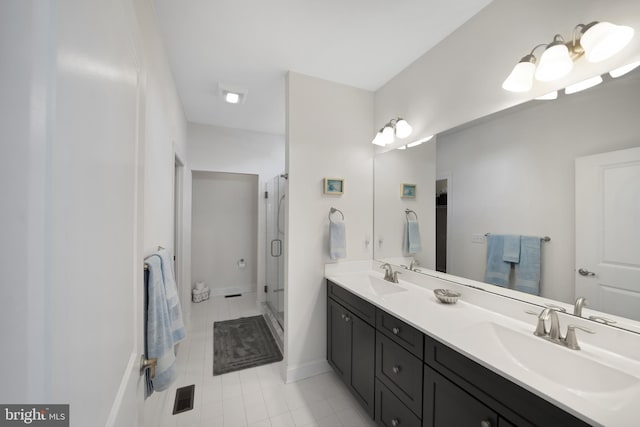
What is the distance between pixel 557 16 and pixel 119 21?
5.86 feet

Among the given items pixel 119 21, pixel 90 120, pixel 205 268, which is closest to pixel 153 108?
pixel 119 21

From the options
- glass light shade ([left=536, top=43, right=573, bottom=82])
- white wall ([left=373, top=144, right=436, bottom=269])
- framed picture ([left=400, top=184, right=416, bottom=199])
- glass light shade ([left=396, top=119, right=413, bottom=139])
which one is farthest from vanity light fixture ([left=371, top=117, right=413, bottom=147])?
glass light shade ([left=536, top=43, right=573, bottom=82])

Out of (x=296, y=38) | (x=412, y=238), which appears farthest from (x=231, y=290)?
(x=296, y=38)

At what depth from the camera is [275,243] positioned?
10.8 ft

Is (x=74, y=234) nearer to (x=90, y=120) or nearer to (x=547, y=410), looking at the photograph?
(x=90, y=120)

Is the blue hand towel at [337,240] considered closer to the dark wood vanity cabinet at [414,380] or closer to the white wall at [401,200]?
the dark wood vanity cabinet at [414,380]

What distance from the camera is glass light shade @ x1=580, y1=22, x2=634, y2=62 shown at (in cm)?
97

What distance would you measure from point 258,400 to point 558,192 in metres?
2.31

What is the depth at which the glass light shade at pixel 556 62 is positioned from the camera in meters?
1.10

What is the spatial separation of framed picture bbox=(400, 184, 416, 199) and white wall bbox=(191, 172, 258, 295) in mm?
2655

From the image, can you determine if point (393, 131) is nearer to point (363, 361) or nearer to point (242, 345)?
point (363, 361)

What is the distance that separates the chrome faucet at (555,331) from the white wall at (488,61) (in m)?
1.07

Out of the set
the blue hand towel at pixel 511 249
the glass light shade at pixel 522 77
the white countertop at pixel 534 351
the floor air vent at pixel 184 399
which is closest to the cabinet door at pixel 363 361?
the white countertop at pixel 534 351

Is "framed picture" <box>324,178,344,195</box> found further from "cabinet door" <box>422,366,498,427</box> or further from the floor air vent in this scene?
the floor air vent
